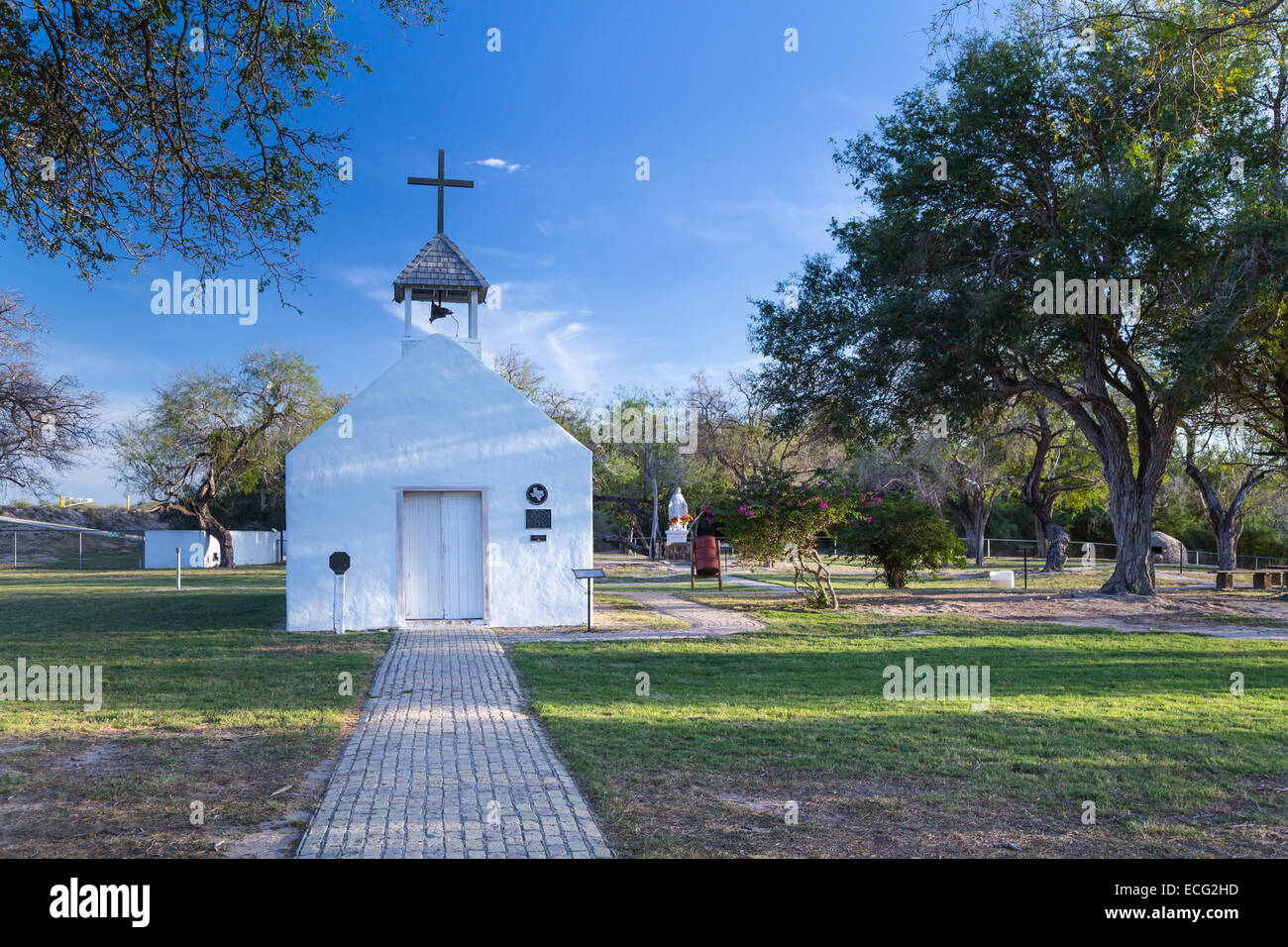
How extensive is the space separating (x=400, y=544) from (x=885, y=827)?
35.4 ft

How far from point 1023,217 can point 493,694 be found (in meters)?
16.3

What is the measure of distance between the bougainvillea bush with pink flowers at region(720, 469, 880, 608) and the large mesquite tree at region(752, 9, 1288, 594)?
368 centimetres

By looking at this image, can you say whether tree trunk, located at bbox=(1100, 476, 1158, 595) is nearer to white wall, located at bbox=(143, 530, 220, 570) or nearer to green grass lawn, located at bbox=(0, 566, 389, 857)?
green grass lawn, located at bbox=(0, 566, 389, 857)

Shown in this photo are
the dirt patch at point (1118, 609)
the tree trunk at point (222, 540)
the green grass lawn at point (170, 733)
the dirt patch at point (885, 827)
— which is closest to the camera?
the dirt patch at point (885, 827)

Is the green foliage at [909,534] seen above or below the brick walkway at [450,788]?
above

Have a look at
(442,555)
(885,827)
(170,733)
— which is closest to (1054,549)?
(442,555)

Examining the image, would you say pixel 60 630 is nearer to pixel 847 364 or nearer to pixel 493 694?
pixel 493 694

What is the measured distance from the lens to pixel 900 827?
4.50m

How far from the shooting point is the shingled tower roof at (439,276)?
50.4 feet

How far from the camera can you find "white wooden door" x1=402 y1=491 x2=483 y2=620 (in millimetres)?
14094

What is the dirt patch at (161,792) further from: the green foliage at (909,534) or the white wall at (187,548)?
the white wall at (187,548)

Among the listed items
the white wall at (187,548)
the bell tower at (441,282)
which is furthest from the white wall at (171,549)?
the bell tower at (441,282)

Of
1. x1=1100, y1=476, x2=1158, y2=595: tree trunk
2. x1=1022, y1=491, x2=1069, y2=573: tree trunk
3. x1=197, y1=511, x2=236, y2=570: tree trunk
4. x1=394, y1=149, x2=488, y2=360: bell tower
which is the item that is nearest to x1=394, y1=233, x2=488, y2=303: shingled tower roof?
x1=394, y1=149, x2=488, y2=360: bell tower

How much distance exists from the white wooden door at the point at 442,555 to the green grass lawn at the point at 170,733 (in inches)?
53.5
